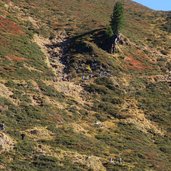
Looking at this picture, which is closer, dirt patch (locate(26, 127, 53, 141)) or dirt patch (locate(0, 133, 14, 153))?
dirt patch (locate(0, 133, 14, 153))

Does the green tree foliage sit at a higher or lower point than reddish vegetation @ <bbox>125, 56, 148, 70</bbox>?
higher

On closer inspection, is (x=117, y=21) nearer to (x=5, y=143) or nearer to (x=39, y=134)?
(x=39, y=134)

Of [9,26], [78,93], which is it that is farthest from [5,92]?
[9,26]

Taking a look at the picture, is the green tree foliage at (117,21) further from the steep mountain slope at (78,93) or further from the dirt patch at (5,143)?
the dirt patch at (5,143)

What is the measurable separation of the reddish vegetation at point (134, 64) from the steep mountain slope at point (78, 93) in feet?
0.73

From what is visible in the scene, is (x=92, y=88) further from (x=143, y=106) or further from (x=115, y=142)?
(x=115, y=142)

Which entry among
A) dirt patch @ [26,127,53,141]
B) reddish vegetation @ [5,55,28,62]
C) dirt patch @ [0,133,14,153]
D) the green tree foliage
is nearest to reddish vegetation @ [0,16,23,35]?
reddish vegetation @ [5,55,28,62]

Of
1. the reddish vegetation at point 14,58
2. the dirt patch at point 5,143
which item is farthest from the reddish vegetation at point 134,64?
the dirt patch at point 5,143

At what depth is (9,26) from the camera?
85.4 m

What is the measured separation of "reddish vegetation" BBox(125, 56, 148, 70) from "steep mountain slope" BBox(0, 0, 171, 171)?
0.22 meters

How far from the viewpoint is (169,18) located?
12406 centimetres

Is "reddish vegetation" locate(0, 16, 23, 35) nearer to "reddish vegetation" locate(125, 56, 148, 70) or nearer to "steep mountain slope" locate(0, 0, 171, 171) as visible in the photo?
"steep mountain slope" locate(0, 0, 171, 171)

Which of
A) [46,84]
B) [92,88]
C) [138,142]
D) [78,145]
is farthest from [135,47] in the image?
[78,145]

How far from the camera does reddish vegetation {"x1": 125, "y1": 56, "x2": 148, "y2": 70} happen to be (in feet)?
273
